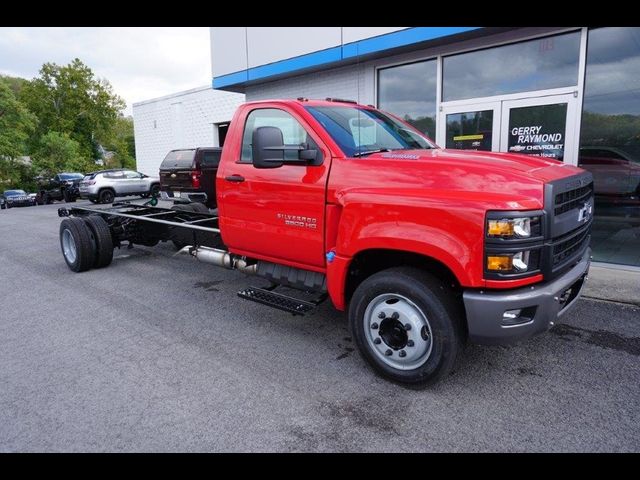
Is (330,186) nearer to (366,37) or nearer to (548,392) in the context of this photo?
(548,392)

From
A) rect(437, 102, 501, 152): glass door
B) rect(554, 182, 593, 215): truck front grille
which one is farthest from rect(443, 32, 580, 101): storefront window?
rect(554, 182, 593, 215): truck front grille

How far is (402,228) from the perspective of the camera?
3.22 metres

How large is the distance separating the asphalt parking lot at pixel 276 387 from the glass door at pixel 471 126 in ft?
12.6

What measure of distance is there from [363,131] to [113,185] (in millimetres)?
19660

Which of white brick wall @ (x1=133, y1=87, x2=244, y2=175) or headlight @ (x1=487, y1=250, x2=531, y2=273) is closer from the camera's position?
headlight @ (x1=487, y1=250, x2=531, y2=273)

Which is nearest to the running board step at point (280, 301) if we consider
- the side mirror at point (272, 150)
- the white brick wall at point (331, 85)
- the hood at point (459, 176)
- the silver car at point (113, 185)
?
the hood at point (459, 176)

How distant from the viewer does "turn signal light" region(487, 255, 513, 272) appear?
2.86 metres

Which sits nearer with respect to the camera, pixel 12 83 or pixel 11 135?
pixel 11 135

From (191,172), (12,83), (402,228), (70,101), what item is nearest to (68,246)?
(191,172)

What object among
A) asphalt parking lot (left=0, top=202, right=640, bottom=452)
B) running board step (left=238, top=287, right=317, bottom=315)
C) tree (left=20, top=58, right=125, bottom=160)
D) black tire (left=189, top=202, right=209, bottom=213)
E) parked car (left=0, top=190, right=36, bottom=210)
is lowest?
parked car (left=0, top=190, right=36, bottom=210)

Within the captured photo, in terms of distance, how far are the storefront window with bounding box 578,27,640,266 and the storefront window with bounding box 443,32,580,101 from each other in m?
0.33

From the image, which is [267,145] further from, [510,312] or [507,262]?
[510,312]

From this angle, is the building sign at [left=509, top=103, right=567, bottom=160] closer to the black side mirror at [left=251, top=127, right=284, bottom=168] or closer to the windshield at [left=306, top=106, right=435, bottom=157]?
the windshield at [left=306, top=106, right=435, bottom=157]

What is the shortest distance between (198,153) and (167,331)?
28.7ft
